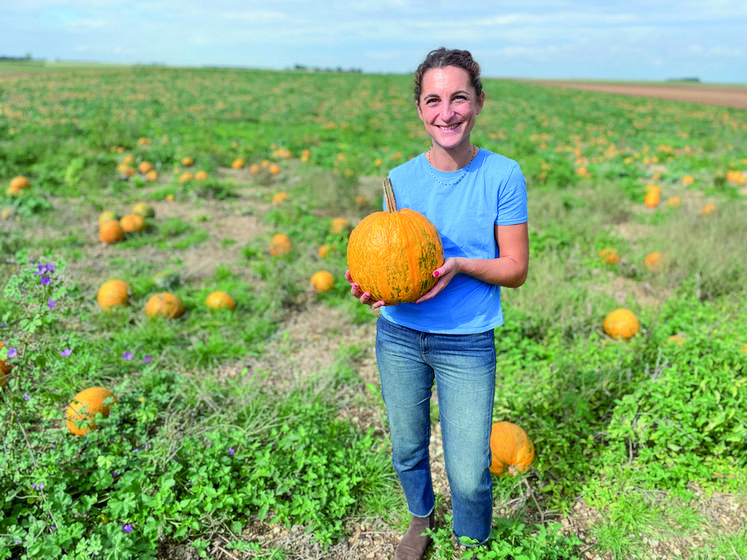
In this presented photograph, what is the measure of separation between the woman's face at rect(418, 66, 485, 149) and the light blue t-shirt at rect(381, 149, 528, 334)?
161 millimetres

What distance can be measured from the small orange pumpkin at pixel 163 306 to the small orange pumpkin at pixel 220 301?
294 mm

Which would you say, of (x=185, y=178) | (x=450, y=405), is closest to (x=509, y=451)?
(x=450, y=405)

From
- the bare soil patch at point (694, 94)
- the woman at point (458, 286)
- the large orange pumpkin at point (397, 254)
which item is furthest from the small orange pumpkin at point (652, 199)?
the bare soil patch at point (694, 94)

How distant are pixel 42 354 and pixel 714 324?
17.8 ft

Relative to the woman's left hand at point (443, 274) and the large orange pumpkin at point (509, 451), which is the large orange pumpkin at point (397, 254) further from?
the large orange pumpkin at point (509, 451)

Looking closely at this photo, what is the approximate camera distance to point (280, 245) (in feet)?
20.4

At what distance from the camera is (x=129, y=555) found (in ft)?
7.41

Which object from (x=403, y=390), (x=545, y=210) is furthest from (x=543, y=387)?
(x=545, y=210)

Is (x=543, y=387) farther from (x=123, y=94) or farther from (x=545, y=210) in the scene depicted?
(x=123, y=94)

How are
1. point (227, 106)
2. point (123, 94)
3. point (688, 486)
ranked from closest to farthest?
1. point (688, 486)
2. point (227, 106)
3. point (123, 94)

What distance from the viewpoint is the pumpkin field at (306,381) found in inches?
102

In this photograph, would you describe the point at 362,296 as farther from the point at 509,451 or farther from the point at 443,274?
the point at 509,451

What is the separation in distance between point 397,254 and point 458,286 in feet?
1.10

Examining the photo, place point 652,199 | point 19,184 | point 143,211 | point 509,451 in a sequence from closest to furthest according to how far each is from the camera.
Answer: point 509,451
point 143,211
point 19,184
point 652,199
